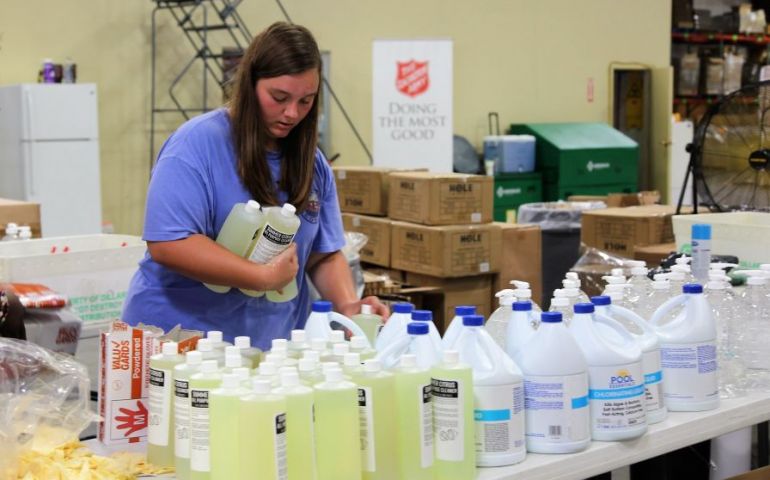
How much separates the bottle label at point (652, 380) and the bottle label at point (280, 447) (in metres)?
0.81

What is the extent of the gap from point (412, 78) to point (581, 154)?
6.51 feet

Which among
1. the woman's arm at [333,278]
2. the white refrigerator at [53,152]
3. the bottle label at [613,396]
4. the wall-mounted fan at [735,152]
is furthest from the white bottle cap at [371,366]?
the white refrigerator at [53,152]

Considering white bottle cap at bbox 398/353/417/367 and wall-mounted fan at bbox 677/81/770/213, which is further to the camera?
wall-mounted fan at bbox 677/81/770/213

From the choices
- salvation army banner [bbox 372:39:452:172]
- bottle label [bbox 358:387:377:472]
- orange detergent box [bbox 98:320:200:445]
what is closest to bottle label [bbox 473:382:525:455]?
bottle label [bbox 358:387:377:472]

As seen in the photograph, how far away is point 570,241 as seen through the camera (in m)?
6.16

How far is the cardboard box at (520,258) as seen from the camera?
518cm

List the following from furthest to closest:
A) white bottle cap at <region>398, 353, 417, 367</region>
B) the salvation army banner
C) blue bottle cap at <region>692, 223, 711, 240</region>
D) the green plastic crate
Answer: the green plastic crate
the salvation army banner
blue bottle cap at <region>692, 223, 711, 240</region>
white bottle cap at <region>398, 353, 417, 367</region>

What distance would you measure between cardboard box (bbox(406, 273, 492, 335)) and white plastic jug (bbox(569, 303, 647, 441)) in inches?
121

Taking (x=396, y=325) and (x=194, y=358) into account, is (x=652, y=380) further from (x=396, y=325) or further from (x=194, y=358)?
(x=194, y=358)

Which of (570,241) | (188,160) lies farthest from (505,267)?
(188,160)

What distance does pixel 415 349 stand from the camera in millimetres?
1730

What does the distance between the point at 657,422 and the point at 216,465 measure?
942 mm

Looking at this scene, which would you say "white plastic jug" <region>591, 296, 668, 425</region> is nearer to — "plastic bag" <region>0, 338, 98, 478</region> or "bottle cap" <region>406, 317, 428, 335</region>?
"bottle cap" <region>406, 317, 428, 335</region>

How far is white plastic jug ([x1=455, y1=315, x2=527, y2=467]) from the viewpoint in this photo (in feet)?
5.67
